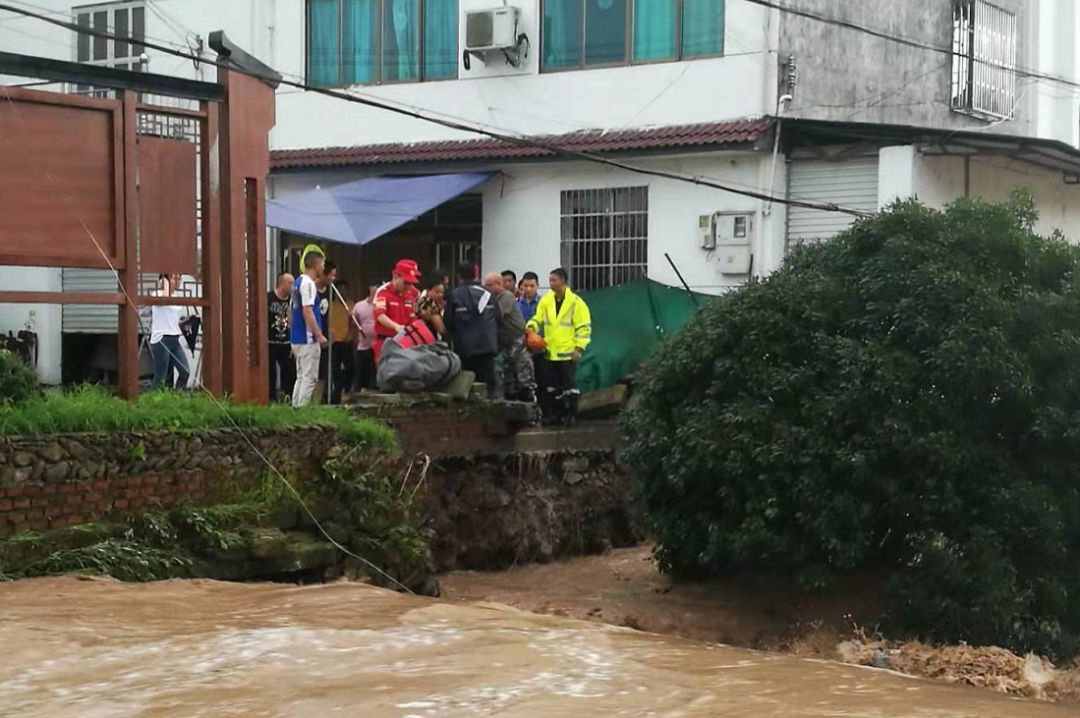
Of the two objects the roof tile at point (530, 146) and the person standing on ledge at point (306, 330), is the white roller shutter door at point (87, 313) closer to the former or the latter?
the roof tile at point (530, 146)

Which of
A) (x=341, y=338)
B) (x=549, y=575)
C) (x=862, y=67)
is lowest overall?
(x=549, y=575)

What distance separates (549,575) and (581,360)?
3.10 meters

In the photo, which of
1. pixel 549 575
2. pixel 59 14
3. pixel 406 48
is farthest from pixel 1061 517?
pixel 59 14

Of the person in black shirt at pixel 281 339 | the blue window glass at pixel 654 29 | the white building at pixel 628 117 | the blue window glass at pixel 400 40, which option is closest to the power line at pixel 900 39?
the white building at pixel 628 117

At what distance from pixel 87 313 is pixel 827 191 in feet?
38.8

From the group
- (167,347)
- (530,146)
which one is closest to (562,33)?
(530,146)

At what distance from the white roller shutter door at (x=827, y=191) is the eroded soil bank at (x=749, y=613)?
574cm

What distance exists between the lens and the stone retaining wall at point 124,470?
1038cm

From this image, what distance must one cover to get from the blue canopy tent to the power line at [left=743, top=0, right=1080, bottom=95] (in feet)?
15.4

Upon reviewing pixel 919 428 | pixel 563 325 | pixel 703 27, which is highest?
pixel 703 27

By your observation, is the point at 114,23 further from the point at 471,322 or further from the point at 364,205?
the point at 471,322

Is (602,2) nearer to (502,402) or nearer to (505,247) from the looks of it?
(505,247)

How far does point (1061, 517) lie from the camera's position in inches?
482

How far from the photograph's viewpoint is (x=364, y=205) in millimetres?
20875
